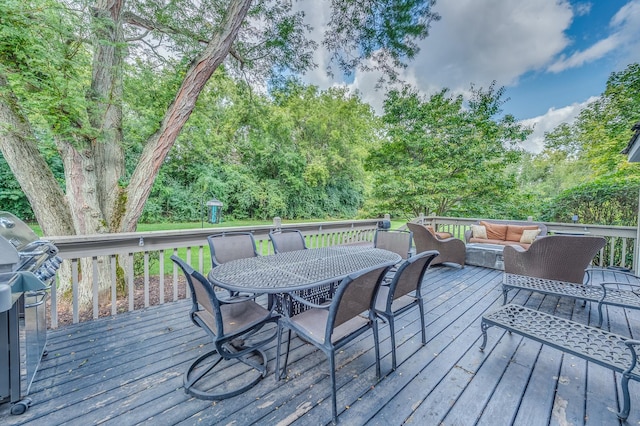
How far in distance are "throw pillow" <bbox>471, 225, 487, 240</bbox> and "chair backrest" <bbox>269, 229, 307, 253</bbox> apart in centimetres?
459

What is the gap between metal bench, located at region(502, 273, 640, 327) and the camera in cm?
260

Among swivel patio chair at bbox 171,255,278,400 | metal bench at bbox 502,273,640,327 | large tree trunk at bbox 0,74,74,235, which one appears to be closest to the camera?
swivel patio chair at bbox 171,255,278,400

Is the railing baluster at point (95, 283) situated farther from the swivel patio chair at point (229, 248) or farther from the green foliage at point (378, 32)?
the green foliage at point (378, 32)

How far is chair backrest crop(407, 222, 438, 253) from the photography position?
479cm

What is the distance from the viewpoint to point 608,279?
14.9 feet

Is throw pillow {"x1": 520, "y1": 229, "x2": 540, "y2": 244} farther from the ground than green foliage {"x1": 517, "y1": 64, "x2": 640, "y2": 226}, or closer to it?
closer to it

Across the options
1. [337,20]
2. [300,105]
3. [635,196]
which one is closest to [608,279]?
[635,196]

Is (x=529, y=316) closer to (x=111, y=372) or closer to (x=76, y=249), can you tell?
(x=111, y=372)

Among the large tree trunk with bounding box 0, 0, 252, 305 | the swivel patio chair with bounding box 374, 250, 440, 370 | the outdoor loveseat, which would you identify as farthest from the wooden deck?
the outdoor loveseat

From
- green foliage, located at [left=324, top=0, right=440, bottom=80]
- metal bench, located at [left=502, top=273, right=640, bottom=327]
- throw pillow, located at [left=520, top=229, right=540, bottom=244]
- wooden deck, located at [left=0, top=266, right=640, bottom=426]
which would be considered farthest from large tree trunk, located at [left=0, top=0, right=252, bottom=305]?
throw pillow, located at [left=520, top=229, right=540, bottom=244]

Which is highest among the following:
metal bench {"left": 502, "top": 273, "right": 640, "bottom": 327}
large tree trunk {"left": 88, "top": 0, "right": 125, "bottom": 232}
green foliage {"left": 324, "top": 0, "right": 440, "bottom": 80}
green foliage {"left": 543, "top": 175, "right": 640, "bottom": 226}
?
green foliage {"left": 324, "top": 0, "right": 440, "bottom": 80}

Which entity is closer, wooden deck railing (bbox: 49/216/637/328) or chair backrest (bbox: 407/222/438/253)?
wooden deck railing (bbox: 49/216/637/328)

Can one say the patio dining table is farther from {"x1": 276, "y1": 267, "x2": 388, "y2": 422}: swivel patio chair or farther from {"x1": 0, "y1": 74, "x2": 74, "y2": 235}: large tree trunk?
{"x1": 0, "y1": 74, "x2": 74, "y2": 235}: large tree trunk

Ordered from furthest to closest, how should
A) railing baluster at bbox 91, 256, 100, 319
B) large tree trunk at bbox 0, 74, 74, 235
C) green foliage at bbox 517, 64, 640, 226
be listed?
green foliage at bbox 517, 64, 640, 226, large tree trunk at bbox 0, 74, 74, 235, railing baluster at bbox 91, 256, 100, 319
